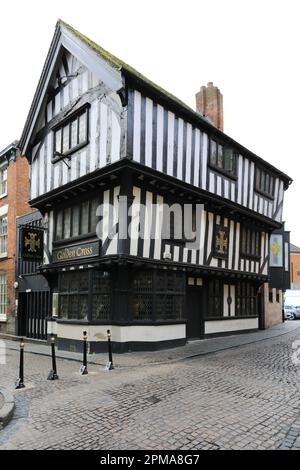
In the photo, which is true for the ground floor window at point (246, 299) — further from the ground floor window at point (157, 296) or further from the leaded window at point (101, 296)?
the leaded window at point (101, 296)

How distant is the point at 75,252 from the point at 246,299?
8.72m

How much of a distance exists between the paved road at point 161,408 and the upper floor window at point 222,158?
773 centimetres

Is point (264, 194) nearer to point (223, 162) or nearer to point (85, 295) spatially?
point (223, 162)

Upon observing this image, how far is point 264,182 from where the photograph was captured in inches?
715

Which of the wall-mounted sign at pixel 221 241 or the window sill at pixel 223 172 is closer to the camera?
the window sill at pixel 223 172

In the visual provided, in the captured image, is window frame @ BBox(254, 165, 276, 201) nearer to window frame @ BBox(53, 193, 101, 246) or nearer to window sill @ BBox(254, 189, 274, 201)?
window sill @ BBox(254, 189, 274, 201)

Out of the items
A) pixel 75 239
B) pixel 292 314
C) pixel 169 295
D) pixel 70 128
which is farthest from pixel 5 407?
pixel 292 314

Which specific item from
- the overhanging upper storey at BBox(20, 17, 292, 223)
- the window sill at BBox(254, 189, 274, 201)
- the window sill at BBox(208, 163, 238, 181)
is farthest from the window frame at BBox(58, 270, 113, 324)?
the window sill at BBox(254, 189, 274, 201)

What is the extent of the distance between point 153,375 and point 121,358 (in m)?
2.12

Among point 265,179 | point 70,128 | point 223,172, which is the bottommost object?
point 223,172

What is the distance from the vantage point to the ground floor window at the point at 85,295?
472 inches

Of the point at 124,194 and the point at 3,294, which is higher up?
the point at 124,194

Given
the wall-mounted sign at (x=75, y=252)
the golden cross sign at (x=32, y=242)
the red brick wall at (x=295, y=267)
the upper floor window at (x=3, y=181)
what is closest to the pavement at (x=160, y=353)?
the wall-mounted sign at (x=75, y=252)
